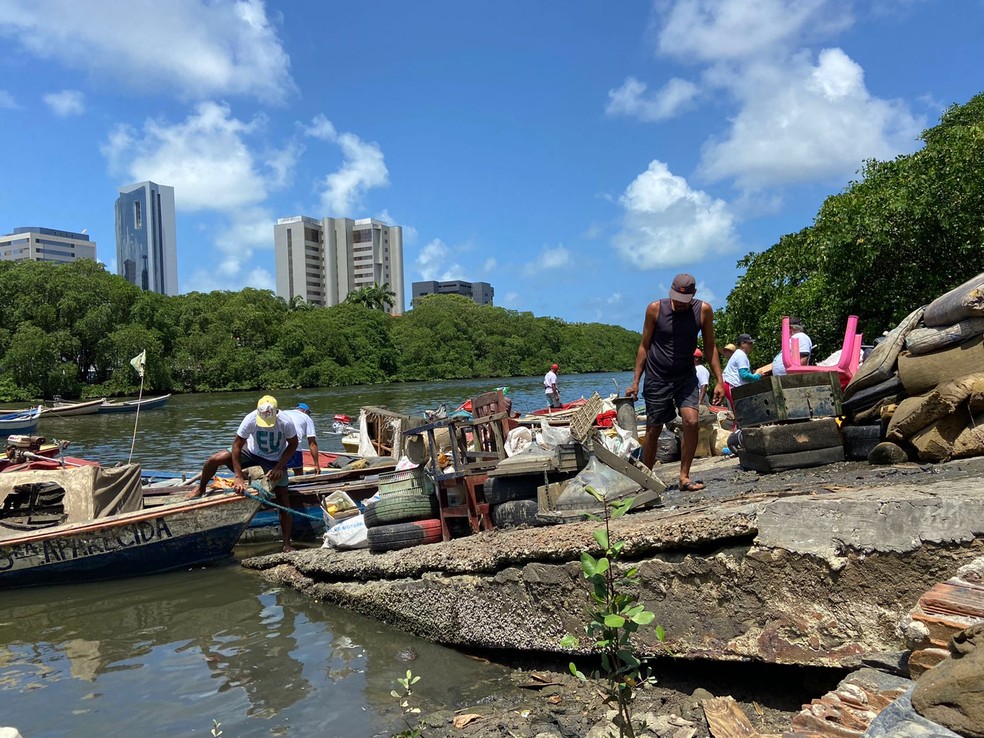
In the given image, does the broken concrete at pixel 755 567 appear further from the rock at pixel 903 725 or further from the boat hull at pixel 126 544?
the boat hull at pixel 126 544

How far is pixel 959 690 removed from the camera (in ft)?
8.68

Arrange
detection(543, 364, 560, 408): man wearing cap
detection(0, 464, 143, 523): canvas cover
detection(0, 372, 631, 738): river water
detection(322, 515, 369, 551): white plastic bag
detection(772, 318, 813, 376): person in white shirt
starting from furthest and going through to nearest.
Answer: detection(543, 364, 560, 408): man wearing cap → detection(0, 464, 143, 523): canvas cover → detection(772, 318, 813, 376): person in white shirt → detection(322, 515, 369, 551): white plastic bag → detection(0, 372, 631, 738): river water

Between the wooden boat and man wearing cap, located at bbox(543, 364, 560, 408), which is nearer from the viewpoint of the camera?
the wooden boat

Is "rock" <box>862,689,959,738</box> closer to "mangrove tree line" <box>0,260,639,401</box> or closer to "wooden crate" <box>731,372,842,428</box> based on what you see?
"wooden crate" <box>731,372,842,428</box>

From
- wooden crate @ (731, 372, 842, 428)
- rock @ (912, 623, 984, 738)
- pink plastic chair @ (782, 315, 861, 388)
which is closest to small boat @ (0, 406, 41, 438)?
pink plastic chair @ (782, 315, 861, 388)

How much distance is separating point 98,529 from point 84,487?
2.95 ft

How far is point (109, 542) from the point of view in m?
8.98

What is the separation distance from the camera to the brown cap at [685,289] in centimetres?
606

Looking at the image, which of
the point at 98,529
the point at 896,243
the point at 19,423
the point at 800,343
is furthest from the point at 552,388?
the point at 19,423

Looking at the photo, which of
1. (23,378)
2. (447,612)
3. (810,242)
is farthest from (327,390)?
(447,612)

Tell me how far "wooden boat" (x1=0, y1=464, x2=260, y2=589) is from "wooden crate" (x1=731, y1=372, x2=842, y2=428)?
243 inches

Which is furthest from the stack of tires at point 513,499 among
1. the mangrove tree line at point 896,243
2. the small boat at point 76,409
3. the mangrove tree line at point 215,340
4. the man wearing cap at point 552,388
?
the mangrove tree line at point 215,340

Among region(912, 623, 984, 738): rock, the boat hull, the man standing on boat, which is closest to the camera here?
region(912, 623, 984, 738): rock

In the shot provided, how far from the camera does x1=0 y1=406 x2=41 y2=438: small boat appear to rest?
31875mm
